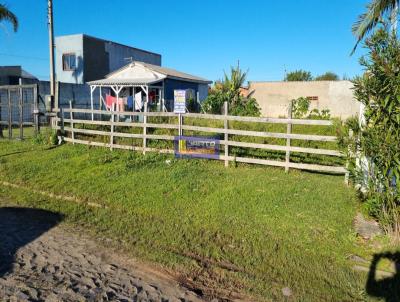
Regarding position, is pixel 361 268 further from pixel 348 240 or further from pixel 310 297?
pixel 310 297

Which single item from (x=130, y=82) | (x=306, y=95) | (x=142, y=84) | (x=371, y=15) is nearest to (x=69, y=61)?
(x=130, y=82)

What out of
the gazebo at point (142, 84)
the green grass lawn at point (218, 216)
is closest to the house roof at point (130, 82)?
the gazebo at point (142, 84)

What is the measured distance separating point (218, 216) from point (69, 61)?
26.6 meters

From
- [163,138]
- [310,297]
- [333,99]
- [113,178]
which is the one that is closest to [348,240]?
[310,297]

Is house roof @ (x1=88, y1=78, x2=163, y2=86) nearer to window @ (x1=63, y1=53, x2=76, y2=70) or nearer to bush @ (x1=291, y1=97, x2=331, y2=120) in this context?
window @ (x1=63, y1=53, x2=76, y2=70)

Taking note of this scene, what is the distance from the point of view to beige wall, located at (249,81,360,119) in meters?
29.0

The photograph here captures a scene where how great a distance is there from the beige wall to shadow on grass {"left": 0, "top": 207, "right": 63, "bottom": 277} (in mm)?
25822

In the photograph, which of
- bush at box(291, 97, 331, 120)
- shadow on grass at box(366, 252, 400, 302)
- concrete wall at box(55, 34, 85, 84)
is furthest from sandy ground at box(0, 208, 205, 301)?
concrete wall at box(55, 34, 85, 84)

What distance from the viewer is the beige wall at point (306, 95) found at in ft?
95.3

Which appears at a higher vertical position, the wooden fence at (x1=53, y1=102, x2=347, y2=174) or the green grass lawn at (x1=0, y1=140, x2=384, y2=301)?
the wooden fence at (x1=53, y1=102, x2=347, y2=174)

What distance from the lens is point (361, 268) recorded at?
159 inches

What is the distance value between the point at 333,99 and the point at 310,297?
29127 mm

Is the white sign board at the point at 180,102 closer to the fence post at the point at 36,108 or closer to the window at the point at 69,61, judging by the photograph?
the fence post at the point at 36,108

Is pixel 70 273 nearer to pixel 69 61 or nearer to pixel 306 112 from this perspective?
pixel 306 112
